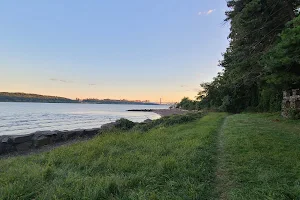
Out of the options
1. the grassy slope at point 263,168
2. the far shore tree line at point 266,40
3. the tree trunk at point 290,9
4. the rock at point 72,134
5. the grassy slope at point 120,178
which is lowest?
the rock at point 72,134

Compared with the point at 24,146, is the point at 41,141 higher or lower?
higher

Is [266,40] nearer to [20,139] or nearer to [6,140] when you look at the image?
[20,139]

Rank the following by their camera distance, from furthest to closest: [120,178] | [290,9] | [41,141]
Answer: [41,141], [290,9], [120,178]

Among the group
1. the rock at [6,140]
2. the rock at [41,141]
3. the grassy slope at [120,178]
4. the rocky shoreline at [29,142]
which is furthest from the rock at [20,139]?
the grassy slope at [120,178]

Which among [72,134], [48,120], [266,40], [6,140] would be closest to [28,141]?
[6,140]

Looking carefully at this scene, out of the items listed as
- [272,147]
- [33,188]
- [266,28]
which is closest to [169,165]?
[33,188]

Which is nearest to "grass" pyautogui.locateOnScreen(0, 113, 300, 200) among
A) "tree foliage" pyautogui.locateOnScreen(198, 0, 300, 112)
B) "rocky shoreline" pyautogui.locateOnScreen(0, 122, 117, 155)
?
"tree foliage" pyautogui.locateOnScreen(198, 0, 300, 112)

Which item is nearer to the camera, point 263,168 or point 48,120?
point 263,168

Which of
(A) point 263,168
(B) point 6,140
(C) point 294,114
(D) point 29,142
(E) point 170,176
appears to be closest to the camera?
(E) point 170,176

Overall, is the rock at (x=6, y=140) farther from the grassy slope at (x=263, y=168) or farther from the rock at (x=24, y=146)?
the grassy slope at (x=263, y=168)

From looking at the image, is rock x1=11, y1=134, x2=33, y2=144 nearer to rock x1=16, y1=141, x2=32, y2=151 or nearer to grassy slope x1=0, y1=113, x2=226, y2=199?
rock x1=16, y1=141, x2=32, y2=151

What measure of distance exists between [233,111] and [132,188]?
30.6m

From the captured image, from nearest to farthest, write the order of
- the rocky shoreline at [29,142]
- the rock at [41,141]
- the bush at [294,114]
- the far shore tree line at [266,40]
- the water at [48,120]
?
the far shore tree line at [266,40] → the rocky shoreline at [29,142] → the rock at [41,141] → the bush at [294,114] → the water at [48,120]

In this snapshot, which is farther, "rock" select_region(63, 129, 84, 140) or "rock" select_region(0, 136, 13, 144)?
"rock" select_region(63, 129, 84, 140)
